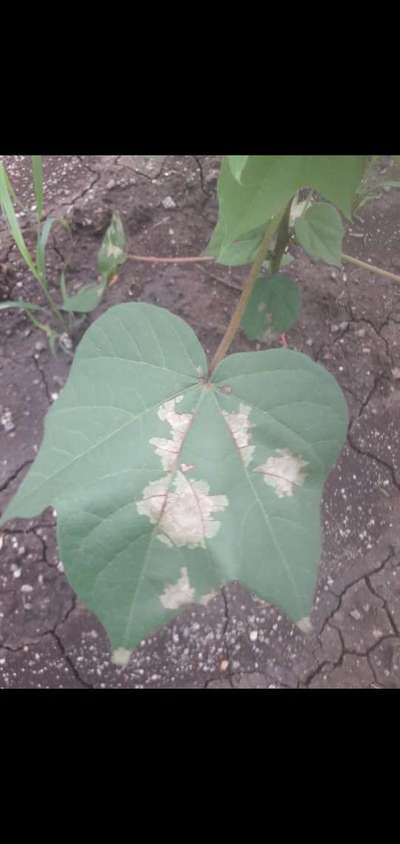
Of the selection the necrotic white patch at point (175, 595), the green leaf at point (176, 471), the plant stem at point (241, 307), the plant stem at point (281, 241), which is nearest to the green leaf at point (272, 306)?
the plant stem at point (281, 241)

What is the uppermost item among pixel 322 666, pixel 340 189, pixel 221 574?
pixel 340 189

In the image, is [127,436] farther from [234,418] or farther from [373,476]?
[373,476]

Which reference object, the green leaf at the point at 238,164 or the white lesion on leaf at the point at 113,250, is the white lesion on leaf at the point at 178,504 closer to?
the green leaf at the point at 238,164


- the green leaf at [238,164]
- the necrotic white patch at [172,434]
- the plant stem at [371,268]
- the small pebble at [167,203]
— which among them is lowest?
the small pebble at [167,203]

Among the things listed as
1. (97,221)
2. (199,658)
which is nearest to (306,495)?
(199,658)

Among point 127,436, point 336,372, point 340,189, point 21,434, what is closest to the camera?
point 340,189

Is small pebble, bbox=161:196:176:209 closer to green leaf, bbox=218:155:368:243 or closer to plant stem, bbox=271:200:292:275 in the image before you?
plant stem, bbox=271:200:292:275

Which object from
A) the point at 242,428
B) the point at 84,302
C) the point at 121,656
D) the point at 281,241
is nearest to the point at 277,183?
the point at 242,428
